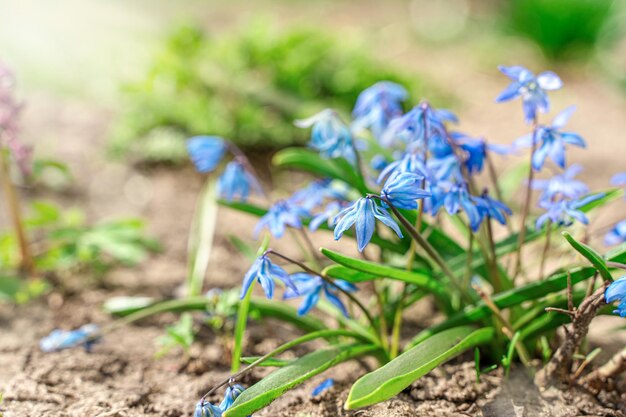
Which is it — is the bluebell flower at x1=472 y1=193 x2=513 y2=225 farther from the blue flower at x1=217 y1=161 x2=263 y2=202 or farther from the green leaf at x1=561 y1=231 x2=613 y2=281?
the blue flower at x1=217 y1=161 x2=263 y2=202

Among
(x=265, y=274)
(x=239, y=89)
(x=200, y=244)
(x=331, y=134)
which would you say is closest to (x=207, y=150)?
(x=331, y=134)

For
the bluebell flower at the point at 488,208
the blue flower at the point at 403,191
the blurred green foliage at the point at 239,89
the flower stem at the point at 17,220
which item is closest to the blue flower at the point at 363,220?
the blue flower at the point at 403,191

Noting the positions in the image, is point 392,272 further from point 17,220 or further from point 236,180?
point 17,220

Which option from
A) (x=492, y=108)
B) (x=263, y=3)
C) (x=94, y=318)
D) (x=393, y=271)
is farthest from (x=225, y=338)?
(x=263, y=3)

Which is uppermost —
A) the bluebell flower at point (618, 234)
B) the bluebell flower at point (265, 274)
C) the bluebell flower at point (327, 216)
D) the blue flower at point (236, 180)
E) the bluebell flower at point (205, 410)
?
the blue flower at point (236, 180)

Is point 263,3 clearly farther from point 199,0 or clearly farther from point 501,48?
point 501,48

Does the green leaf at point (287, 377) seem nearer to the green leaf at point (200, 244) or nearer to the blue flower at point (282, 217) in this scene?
the blue flower at point (282, 217)

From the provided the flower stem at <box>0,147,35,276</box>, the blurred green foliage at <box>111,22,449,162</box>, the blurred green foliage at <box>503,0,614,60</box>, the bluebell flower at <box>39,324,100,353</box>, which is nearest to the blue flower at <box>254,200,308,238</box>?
the bluebell flower at <box>39,324,100,353</box>
